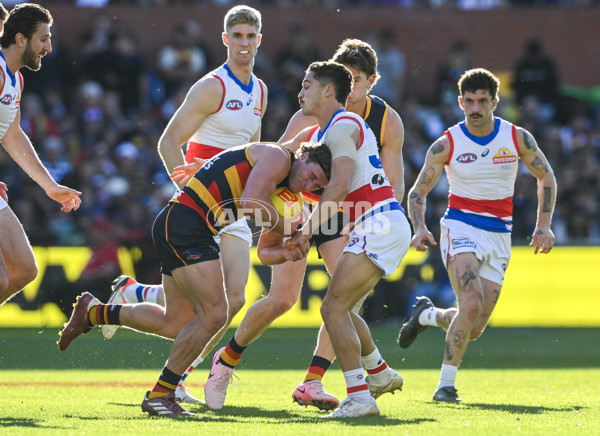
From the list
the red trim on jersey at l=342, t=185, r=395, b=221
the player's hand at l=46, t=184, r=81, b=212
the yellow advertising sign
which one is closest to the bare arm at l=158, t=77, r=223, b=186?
the player's hand at l=46, t=184, r=81, b=212

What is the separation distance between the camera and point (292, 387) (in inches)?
380

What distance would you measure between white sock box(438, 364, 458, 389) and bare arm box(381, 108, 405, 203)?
1.49 metres

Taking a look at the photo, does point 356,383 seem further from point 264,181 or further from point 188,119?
point 188,119

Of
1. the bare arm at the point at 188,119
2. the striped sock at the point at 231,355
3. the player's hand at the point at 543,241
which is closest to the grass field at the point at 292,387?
the striped sock at the point at 231,355

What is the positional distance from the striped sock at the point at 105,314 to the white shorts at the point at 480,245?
9.82ft

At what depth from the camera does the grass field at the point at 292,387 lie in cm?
674

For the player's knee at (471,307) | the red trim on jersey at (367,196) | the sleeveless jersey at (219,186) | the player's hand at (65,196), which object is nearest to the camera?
the sleeveless jersey at (219,186)

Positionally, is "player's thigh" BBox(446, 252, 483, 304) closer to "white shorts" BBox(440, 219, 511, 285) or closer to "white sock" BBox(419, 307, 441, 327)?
"white shorts" BBox(440, 219, 511, 285)

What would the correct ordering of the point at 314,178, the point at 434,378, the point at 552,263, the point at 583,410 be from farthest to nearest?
the point at 552,263, the point at 434,378, the point at 583,410, the point at 314,178

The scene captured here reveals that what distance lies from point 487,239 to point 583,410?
2.07 metres

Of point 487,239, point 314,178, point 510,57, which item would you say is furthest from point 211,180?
point 510,57

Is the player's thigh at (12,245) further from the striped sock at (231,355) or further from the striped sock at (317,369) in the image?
the striped sock at (317,369)

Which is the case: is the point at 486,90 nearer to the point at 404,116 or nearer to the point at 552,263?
the point at 552,263

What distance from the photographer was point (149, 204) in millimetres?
17266
